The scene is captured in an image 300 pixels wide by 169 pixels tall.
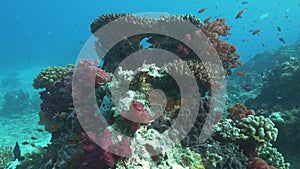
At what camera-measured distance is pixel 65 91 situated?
6.84 metres

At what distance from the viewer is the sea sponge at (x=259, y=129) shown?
543cm

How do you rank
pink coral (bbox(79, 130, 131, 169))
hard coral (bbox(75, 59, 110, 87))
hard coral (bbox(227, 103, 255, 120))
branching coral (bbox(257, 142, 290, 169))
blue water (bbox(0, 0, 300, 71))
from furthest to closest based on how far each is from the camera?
blue water (bbox(0, 0, 300, 71)) < hard coral (bbox(227, 103, 255, 120)) < branching coral (bbox(257, 142, 290, 169)) < hard coral (bbox(75, 59, 110, 87)) < pink coral (bbox(79, 130, 131, 169))

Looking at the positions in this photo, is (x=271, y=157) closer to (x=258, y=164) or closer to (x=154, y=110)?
(x=258, y=164)

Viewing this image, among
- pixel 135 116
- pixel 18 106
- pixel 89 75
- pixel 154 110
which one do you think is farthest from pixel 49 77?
pixel 18 106

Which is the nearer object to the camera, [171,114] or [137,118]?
[137,118]

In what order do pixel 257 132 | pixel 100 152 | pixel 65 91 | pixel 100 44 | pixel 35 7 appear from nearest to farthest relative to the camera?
pixel 100 152 < pixel 257 132 < pixel 65 91 < pixel 100 44 < pixel 35 7

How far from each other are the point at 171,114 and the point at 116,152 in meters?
1.68

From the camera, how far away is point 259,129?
547 cm

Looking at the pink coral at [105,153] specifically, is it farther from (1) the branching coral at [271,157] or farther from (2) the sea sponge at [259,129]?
(1) the branching coral at [271,157]

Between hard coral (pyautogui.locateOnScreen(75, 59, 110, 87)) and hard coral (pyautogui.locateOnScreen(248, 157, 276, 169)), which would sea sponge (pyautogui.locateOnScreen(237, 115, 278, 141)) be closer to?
hard coral (pyautogui.locateOnScreen(248, 157, 276, 169))

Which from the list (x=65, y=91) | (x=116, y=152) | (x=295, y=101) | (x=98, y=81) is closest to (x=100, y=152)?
(x=116, y=152)

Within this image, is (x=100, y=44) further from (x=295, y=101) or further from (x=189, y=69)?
(x=295, y=101)

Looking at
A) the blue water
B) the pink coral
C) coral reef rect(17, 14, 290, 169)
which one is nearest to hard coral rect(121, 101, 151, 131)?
coral reef rect(17, 14, 290, 169)

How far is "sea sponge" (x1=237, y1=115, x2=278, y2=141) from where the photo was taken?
17.8ft
